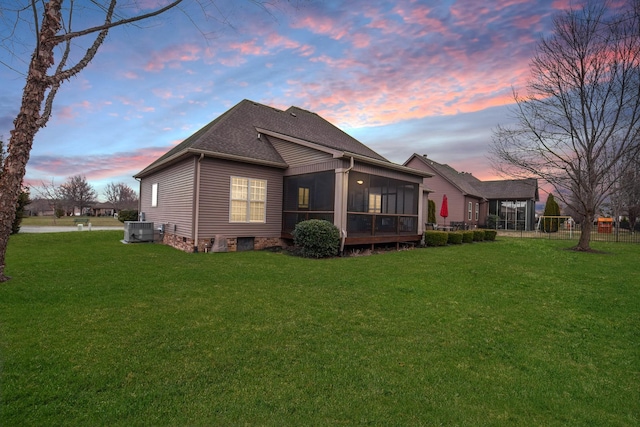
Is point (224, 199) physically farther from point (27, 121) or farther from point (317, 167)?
point (27, 121)

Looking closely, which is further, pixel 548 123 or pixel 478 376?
pixel 548 123

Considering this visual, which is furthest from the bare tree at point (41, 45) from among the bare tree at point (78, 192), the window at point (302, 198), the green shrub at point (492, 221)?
the bare tree at point (78, 192)

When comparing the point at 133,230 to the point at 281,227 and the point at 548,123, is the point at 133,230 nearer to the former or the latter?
the point at 281,227

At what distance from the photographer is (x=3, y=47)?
5.11 metres

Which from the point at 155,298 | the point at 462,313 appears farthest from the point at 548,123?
the point at 155,298

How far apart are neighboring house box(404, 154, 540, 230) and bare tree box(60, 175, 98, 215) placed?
2029 inches

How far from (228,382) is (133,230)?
12195 mm

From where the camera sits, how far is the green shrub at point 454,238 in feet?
51.0

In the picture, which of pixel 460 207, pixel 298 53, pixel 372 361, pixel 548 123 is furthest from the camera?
pixel 460 207

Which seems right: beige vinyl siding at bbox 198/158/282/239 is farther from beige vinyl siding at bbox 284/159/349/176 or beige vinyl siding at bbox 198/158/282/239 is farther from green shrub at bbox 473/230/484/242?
green shrub at bbox 473/230/484/242

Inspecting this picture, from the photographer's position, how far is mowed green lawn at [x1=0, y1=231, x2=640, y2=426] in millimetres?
2459

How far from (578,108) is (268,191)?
46.1ft

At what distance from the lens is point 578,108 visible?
44.8ft

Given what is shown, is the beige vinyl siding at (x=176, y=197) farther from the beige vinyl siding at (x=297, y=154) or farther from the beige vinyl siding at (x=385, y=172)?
the beige vinyl siding at (x=385, y=172)
